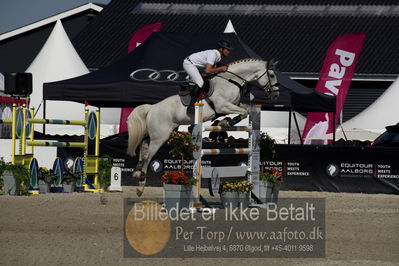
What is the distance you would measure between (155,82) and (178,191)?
652 centimetres

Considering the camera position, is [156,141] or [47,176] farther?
[47,176]

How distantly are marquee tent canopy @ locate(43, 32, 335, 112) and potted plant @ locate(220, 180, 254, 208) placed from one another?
5427mm

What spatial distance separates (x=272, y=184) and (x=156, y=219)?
2893 millimetres

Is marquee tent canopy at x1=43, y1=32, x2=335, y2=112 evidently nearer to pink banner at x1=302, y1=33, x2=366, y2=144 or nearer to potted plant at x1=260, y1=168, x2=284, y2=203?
pink banner at x1=302, y1=33, x2=366, y2=144

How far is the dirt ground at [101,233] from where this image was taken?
296 inches

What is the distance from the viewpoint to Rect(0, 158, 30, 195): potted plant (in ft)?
47.2

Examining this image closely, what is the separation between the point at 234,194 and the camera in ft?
39.1

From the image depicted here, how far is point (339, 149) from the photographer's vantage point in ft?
53.6

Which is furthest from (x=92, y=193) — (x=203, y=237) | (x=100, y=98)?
(x=203, y=237)

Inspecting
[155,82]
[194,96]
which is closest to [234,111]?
[194,96]

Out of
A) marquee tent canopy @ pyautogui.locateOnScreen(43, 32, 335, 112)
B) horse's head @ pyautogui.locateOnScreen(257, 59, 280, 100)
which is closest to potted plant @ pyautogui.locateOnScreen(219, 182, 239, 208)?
horse's head @ pyautogui.locateOnScreen(257, 59, 280, 100)

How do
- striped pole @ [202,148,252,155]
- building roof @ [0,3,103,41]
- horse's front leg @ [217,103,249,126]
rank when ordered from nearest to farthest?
1. striped pole @ [202,148,252,155]
2. horse's front leg @ [217,103,249,126]
3. building roof @ [0,3,103,41]

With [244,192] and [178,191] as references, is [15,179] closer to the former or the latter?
[178,191]

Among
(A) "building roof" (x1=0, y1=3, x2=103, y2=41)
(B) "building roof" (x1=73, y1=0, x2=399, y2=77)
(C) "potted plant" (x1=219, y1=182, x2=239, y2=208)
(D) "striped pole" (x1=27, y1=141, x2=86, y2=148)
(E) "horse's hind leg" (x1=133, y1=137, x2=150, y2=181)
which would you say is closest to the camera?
(C) "potted plant" (x1=219, y1=182, x2=239, y2=208)
